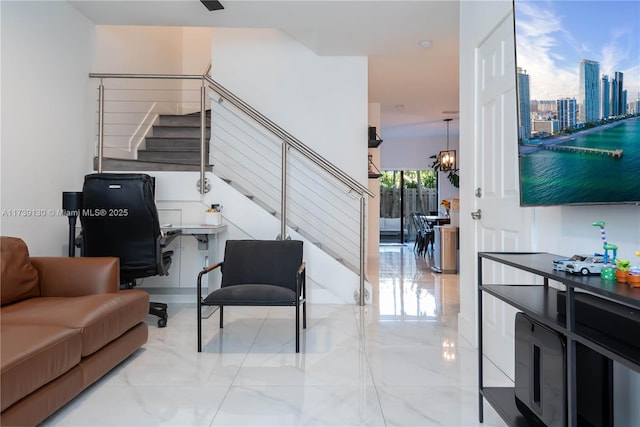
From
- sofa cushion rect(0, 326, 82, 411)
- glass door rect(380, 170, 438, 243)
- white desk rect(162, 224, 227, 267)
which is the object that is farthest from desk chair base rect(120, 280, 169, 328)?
glass door rect(380, 170, 438, 243)

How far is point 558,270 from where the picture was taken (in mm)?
1471

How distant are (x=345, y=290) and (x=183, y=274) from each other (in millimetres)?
1796

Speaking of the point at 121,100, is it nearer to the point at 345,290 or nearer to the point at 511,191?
the point at 345,290

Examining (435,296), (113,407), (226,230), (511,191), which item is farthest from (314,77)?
(113,407)

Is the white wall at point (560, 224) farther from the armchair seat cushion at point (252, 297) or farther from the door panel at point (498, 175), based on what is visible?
the armchair seat cushion at point (252, 297)

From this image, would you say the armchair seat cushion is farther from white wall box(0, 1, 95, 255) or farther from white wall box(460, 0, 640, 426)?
white wall box(0, 1, 95, 255)

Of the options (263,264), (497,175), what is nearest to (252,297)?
(263,264)

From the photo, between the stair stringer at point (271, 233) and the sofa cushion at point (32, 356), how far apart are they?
2626 millimetres

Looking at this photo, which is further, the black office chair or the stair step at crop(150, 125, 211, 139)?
the stair step at crop(150, 125, 211, 139)

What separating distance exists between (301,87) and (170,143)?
195cm

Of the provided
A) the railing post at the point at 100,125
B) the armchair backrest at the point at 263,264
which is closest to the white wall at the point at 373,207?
the armchair backrest at the point at 263,264

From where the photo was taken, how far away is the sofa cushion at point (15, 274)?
2.55 metres

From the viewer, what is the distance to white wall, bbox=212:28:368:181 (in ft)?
18.6

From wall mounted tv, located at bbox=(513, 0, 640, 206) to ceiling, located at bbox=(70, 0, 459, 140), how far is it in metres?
2.46
